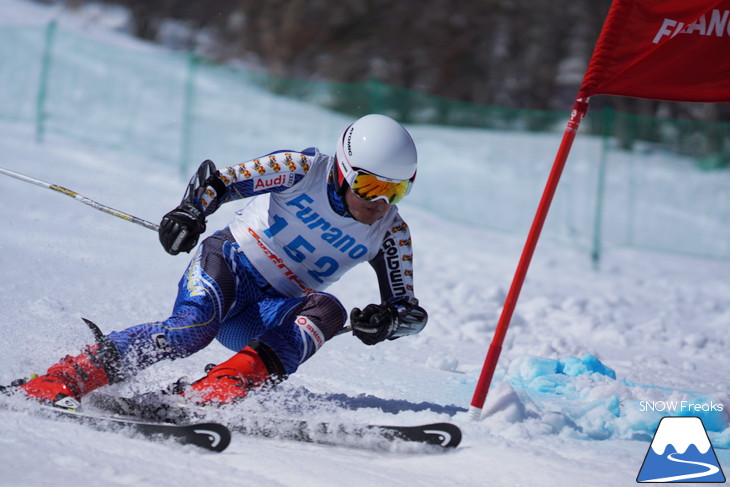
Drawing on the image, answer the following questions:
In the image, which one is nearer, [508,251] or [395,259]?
[395,259]

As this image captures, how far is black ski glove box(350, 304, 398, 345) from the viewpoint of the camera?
3377mm

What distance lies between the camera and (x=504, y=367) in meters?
4.71

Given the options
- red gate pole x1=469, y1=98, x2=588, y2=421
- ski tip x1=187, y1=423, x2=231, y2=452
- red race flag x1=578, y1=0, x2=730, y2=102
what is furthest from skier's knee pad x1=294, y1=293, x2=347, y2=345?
red race flag x1=578, y1=0, x2=730, y2=102

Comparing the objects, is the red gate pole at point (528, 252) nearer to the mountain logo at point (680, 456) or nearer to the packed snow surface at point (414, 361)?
the packed snow surface at point (414, 361)

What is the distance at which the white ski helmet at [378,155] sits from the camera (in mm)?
3350

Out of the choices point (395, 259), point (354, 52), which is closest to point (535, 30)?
point (354, 52)

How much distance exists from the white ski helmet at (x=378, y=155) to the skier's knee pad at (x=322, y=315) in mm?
505

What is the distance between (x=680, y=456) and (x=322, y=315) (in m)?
1.57

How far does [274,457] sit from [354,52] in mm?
23871

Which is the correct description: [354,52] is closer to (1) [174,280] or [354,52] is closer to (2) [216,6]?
(2) [216,6]

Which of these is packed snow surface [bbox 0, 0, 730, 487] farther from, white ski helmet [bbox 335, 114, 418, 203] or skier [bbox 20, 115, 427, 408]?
white ski helmet [bbox 335, 114, 418, 203]

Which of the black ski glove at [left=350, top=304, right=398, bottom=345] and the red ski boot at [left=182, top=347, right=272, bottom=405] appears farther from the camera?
the black ski glove at [left=350, top=304, right=398, bottom=345]

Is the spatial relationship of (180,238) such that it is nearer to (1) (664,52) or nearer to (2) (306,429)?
(2) (306,429)

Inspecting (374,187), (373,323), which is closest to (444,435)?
(373,323)
